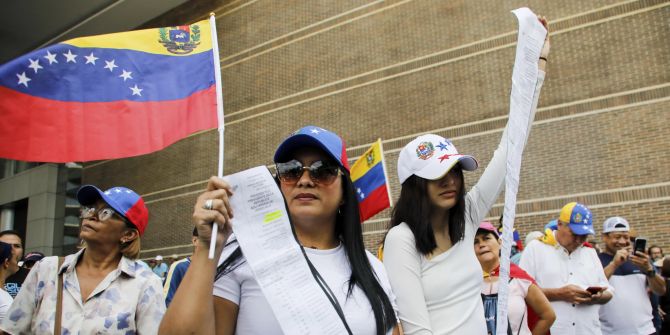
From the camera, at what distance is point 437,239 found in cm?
243

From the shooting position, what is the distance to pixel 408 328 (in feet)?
7.03

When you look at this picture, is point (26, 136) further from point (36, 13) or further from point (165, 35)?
point (36, 13)

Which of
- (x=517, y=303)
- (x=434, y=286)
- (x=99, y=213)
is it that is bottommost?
(x=517, y=303)

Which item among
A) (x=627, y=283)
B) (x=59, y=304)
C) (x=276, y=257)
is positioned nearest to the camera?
(x=276, y=257)

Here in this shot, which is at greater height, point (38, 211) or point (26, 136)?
point (38, 211)

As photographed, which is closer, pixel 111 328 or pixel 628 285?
pixel 111 328

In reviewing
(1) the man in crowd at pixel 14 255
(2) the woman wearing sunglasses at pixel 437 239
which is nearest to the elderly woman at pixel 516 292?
(2) the woman wearing sunglasses at pixel 437 239

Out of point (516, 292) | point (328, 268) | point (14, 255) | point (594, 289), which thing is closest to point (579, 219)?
point (594, 289)

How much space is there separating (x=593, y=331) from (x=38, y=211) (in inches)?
953

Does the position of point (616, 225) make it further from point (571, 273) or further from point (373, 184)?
point (373, 184)

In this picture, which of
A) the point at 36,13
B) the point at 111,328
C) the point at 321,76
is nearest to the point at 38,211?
the point at 36,13

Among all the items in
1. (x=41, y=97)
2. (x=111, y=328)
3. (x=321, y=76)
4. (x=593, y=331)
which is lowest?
(x=593, y=331)

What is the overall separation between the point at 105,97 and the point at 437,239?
1.59 metres

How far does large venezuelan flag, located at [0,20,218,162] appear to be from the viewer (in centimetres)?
208
